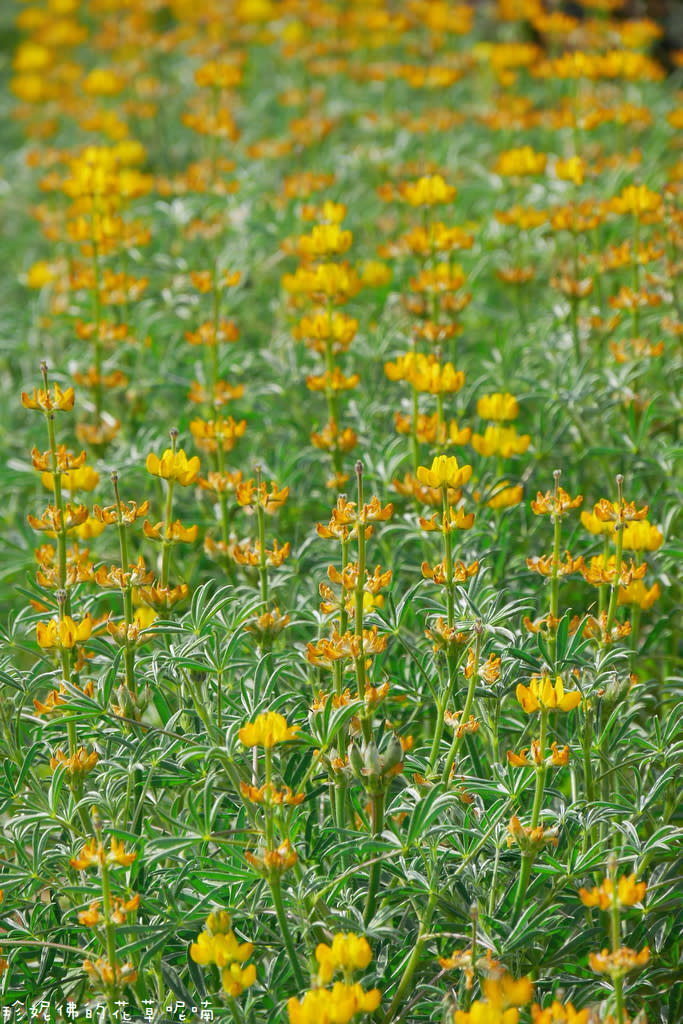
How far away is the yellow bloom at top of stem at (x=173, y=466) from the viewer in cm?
196

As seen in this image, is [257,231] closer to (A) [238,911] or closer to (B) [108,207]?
(B) [108,207]

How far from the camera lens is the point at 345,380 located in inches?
106

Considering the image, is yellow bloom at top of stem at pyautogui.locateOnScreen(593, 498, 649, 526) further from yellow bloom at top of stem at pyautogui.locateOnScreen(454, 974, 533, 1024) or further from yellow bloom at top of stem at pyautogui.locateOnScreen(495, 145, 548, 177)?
yellow bloom at top of stem at pyautogui.locateOnScreen(495, 145, 548, 177)

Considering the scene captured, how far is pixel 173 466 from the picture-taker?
6.48 feet

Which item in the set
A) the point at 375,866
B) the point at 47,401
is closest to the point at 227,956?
the point at 375,866

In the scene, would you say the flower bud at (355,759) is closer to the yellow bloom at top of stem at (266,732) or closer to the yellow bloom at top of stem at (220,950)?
the yellow bloom at top of stem at (266,732)

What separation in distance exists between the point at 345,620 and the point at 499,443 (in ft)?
2.85

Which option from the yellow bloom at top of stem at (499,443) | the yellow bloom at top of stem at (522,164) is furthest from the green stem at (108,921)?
the yellow bloom at top of stem at (522,164)

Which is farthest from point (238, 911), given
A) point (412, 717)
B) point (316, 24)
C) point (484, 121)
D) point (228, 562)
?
point (316, 24)

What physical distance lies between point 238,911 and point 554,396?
1.59 m

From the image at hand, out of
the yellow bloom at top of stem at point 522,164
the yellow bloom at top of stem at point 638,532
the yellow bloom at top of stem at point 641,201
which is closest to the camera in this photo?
the yellow bloom at top of stem at point 638,532

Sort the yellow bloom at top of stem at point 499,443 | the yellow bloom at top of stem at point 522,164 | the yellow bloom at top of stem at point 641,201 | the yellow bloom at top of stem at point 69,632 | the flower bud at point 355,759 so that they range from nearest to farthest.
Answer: the flower bud at point 355,759, the yellow bloom at top of stem at point 69,632, the yellow bloom at top of stem at point 499,443, the yellow bloom at top of stem at point 641,201, the yellow bloom at top of stem at point 522,164

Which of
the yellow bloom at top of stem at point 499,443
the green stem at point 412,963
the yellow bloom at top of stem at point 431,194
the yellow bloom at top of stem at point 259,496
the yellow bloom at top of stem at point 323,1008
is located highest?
the yellow bloom at top of stem at point 431,194

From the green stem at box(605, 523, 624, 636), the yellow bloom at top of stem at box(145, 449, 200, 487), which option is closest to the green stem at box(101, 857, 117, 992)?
the yellow bloom at top of stem at box(145, 449, 200, 487)
